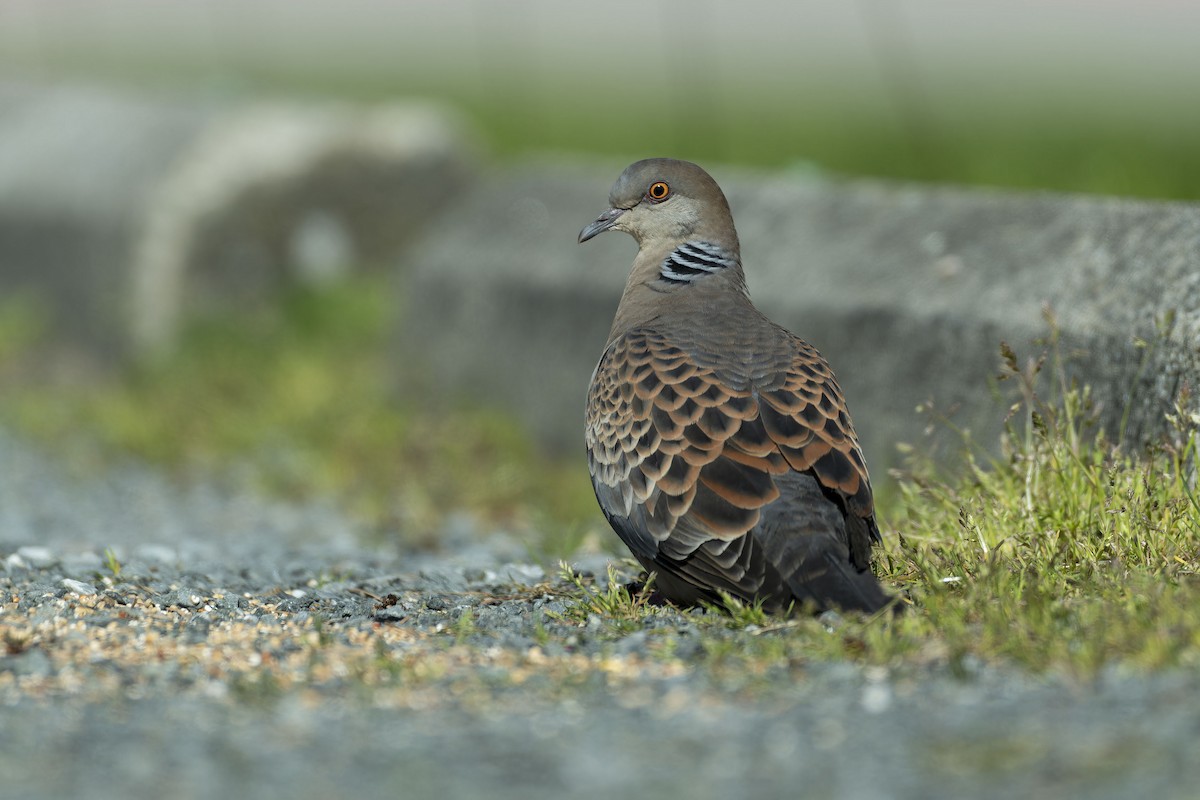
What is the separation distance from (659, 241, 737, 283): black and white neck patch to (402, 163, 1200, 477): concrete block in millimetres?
1078

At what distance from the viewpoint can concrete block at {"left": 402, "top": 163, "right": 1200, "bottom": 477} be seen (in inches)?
243

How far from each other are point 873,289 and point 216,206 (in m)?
5.85

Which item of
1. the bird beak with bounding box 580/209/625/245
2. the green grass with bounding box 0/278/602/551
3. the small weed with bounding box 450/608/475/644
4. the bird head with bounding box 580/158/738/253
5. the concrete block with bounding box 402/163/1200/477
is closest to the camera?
the small weed with bounding box 450/608/475/644

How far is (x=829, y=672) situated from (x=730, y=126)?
45.4ft

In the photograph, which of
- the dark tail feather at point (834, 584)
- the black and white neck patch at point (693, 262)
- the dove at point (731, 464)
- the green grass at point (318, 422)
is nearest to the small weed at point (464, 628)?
the dove at point (731, 464)

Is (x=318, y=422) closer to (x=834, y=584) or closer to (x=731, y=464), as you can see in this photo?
(x=731, y=464)

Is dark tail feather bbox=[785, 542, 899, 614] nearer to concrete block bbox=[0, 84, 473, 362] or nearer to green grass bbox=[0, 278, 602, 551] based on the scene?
green grass bbox=[0, 278, 602, 551]

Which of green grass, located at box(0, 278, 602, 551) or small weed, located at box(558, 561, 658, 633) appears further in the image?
green grass, located at box(0, 278, 602, 551)

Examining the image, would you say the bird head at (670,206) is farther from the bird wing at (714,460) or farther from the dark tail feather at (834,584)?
the dark tail feather at (834,584)

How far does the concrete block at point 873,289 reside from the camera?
6.17 metres

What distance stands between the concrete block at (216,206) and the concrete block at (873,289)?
42.7 inches

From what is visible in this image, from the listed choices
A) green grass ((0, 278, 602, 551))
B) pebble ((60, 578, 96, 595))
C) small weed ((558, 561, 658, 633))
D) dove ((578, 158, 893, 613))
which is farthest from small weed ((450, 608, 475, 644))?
green grass ((0, 278, 602, 551))

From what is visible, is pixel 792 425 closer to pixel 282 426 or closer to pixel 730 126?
pixel 282 426

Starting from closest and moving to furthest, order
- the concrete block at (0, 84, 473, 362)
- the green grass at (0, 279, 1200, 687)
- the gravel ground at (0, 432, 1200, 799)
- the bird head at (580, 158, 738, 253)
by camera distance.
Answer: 1. the gravel ground at (0, 432, 1200, 799)
2. the green grass at (0, 279, 1200, 687)
3. the bird head at (580, 158, 738, 253)
4. the concrete block at (0, 84, 473, 362)
